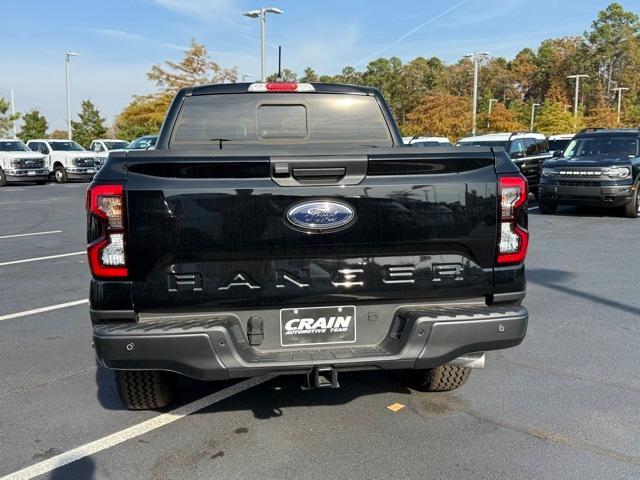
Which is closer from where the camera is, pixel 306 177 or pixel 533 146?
pixel 306 177

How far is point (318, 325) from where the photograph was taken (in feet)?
9.84

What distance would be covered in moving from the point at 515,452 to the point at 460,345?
2.37 ft

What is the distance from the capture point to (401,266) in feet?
9.79

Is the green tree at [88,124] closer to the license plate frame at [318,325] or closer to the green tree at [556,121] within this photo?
the green tree at [556,121]

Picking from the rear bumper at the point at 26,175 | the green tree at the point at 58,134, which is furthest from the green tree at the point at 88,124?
the rear bumper at the point at 26,175

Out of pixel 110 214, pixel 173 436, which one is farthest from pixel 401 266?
pixel 173 436

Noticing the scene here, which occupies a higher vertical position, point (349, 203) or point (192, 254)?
point (349, 203)

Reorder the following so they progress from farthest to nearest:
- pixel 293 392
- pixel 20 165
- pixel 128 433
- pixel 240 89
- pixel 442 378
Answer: pixel 20 165 < pixel 240 89 < pixel 293 392 < pixel 442 378 < pixel 128 433

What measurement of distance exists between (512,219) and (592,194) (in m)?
10.6

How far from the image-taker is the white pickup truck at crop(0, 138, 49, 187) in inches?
988

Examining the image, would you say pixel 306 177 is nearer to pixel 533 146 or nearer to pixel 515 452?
pixel 515 452

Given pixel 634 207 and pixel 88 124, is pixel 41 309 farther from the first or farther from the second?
pixel 88 124

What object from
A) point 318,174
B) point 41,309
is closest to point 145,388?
point 318,174

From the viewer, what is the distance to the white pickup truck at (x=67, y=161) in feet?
89.4
